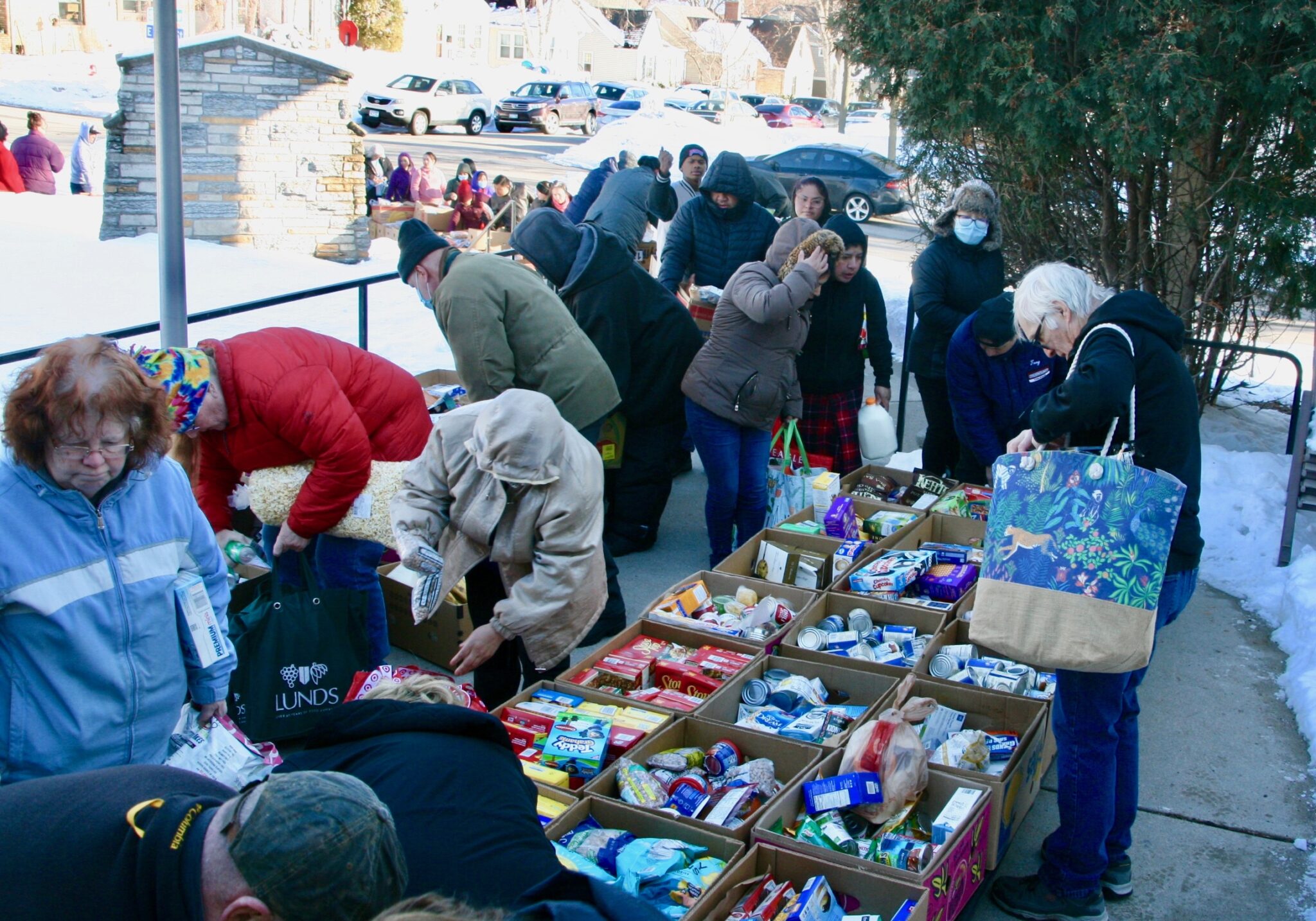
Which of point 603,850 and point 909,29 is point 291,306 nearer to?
point 909,29

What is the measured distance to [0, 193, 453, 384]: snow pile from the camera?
9.95 meters

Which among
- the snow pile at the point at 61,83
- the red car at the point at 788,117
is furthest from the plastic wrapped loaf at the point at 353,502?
the red car at the point at 788,117

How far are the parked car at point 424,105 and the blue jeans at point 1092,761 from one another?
3194cm

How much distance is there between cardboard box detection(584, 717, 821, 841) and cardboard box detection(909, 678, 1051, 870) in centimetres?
38

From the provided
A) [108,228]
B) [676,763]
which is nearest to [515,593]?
[676,763]

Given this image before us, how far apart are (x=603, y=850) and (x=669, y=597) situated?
155cm

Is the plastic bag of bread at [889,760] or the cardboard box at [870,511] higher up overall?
the cardboard box at [870,511]

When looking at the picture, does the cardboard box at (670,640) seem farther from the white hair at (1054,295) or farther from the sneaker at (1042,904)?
the white hair at (1054,295)

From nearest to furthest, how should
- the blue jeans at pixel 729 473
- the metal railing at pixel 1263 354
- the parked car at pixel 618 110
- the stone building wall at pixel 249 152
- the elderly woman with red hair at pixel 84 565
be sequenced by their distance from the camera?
the elderly woman with red hair at pixel 84 565
the blue jeans at pixel 729 473
the metal railing at pixel 1263 354
the stone building wall at pixel 249 152
the parked car at pixel 618 110

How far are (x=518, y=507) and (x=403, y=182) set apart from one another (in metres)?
14.7

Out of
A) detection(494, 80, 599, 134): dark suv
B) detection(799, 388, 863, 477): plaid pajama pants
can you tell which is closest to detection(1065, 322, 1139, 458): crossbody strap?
detection(799, 388, 863, 477): plaid pajama pants

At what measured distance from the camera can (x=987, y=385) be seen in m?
5.12

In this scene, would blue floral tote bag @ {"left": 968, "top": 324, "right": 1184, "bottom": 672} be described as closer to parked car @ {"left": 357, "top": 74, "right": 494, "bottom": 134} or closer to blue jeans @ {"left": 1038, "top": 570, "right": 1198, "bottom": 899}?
blue jeans @ {"left": 1038, "top": 570, "right": 1198, "bottom": 899}

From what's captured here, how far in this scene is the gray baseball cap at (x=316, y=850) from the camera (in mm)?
1565
